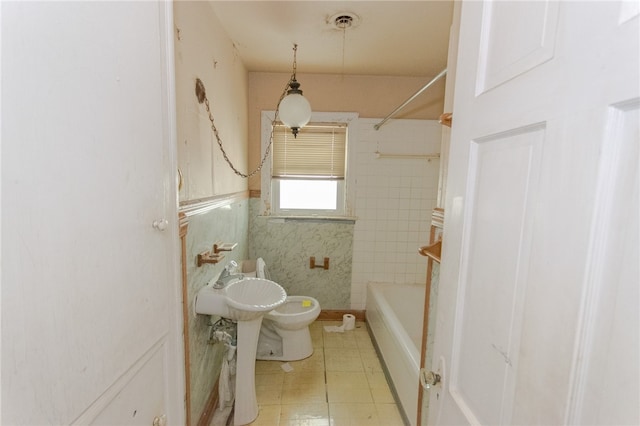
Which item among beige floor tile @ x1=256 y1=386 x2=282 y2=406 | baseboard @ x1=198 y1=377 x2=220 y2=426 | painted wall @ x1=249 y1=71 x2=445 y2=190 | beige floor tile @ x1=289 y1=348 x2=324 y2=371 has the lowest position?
beige floor tile @ x1=256 y1=386 x2=282 y2=406

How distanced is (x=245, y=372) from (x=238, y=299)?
43 centimetres

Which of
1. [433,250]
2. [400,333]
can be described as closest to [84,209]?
[433,250]

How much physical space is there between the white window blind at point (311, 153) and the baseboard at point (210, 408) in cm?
185

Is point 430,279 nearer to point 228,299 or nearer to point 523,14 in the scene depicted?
point 523,14

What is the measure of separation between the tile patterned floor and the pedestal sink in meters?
0.14

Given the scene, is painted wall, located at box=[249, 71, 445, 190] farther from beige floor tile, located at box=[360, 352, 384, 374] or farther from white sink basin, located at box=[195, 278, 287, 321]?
beige floor tile, located at box=[360, 352, 384, 374]

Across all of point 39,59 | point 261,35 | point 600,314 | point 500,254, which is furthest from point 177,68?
point 600,314

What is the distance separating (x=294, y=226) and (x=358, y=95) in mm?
1436

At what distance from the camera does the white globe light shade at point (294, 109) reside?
193cm

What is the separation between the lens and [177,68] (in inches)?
48.2

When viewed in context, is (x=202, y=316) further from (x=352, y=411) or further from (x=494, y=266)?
(x=494, y=266)

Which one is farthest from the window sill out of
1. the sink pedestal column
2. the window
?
the sink pedestal column

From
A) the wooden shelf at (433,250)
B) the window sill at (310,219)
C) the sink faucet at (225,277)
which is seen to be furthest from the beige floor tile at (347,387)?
the wooden shelf at (433,250)

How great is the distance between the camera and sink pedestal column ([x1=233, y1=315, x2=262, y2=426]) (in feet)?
5.46
